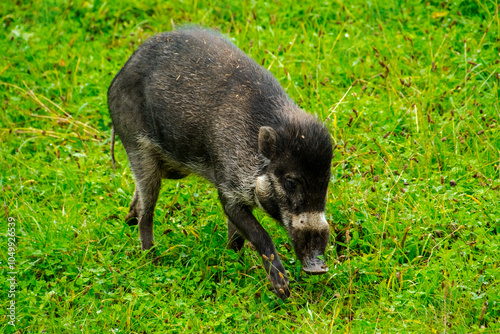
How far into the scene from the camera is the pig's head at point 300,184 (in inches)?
180

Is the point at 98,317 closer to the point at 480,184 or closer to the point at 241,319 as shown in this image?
the point at 241,319

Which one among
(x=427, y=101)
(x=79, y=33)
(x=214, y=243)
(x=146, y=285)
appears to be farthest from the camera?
(x=79, y=33)

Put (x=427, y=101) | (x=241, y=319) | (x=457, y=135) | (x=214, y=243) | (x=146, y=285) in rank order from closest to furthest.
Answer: (x=241, y=319)
(x=146, y=285)
(x=214, y=243)
(x=457, y=135)
(x=427, y=101)

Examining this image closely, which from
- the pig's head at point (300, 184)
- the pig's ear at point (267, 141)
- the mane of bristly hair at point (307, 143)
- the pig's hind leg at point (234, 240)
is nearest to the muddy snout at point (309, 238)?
the pig's head at point (300, 184)

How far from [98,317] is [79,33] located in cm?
485

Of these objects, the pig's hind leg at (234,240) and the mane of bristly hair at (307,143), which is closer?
the mane of bristly hair at (307,143)

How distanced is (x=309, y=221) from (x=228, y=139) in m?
0.95

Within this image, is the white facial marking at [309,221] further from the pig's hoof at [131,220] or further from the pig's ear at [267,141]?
the pig's hoof at [131,220]

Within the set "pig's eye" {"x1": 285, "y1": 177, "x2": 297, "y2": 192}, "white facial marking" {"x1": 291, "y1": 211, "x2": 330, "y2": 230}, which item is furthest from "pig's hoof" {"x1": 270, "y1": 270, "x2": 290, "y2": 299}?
"pig's eye" {"x1": 285, "y1": 177, "x2": 297, "y2": 192}

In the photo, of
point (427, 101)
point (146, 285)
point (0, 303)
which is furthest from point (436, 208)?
point (0, 303)

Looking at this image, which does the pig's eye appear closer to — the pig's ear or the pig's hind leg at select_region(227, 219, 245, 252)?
the pig's ear

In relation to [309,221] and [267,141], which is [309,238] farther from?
[267,141]

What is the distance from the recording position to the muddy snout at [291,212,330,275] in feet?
15.0

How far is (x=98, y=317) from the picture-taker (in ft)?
15.1
